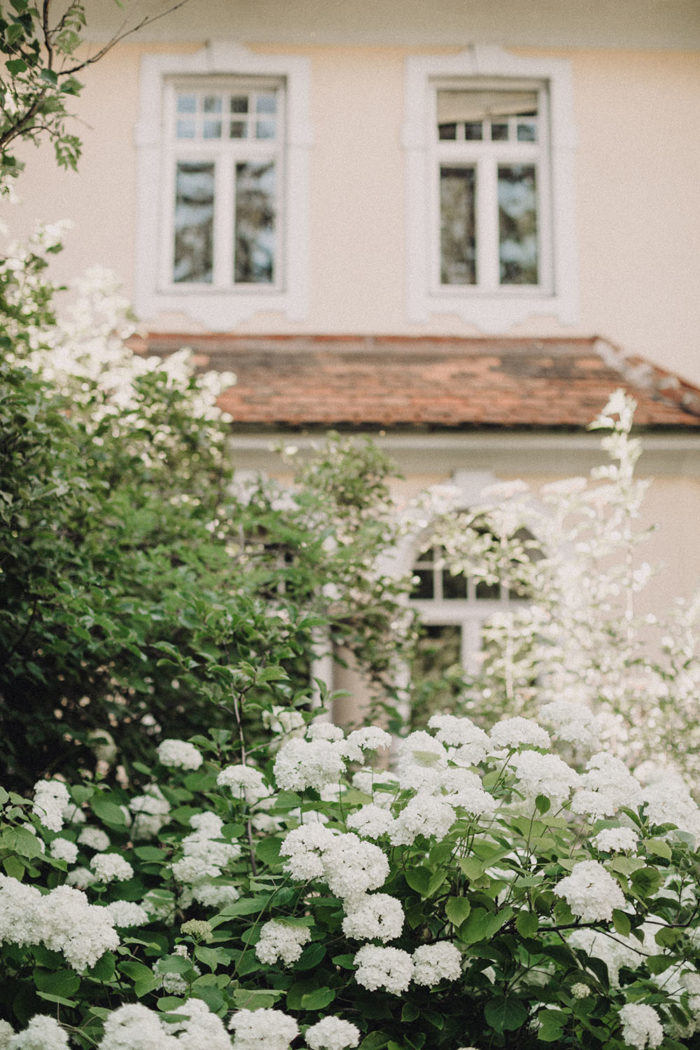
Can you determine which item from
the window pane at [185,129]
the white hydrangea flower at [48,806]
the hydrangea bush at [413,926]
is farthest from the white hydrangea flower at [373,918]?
the window pane at [185,129]

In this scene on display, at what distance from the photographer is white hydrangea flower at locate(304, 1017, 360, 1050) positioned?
1597mm

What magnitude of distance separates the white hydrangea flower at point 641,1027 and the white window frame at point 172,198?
6.47m

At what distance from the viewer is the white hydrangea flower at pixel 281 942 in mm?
1775

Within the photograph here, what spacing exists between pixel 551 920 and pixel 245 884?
674 mm

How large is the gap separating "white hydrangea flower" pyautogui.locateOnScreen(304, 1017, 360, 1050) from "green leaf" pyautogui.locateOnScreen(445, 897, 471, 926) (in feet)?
0.85

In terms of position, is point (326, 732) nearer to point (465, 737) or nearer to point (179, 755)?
point (465, 737)

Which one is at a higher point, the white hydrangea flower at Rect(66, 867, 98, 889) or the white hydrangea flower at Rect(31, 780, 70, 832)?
the white hydrangea flower at Rect(31, 780, 70, 832)

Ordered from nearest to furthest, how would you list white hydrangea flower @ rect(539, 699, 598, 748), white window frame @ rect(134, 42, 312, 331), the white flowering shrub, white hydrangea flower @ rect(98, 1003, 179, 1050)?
white hydrangea flower @ rect(98, 1003, 179, 1050), white hydrangea flower @ rect(539, 699, 598, 748), the white flowering shrub, white window frame @ rect(134, 42, 312, 331)

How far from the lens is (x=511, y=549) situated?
520 cm

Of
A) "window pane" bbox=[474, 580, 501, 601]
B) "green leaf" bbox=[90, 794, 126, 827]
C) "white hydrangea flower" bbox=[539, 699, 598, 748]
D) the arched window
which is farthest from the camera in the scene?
"window pane" bbox=[474, 580, 501, 601]

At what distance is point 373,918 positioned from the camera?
1.73 metres

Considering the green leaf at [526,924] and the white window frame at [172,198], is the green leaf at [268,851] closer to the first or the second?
Result: the green leaf at [526,924]

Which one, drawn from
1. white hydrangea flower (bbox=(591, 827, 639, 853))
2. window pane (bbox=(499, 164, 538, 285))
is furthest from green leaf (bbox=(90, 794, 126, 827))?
window pane (bbox=(499, 164, 538, 285))

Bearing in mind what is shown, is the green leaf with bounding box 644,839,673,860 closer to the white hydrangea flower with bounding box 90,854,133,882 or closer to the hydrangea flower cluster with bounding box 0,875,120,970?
the hydrangea flower cluster with bounding box 0,875,120,970
